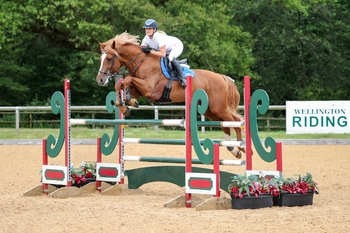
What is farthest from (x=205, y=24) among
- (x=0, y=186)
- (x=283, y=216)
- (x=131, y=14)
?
(x=283, y=216)

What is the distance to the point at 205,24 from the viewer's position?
81.9ft

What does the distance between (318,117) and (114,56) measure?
995 cm

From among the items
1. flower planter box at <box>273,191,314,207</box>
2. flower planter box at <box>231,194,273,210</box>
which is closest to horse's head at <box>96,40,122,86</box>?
flower planter box at <box>231,194,273,210</box>

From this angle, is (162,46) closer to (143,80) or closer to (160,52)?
(160,52)

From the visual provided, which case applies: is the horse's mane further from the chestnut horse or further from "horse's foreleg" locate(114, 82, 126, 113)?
"horse's foreleg" locate(114, 82, 126, 113)

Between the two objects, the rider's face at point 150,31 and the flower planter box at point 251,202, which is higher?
the rider's face at point 150,31

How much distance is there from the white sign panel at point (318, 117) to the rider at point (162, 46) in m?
8.90

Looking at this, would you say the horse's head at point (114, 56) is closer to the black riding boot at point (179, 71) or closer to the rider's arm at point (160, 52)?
the rider's arm at point (160, 52)

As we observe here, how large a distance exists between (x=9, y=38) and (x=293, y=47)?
41.3 ft

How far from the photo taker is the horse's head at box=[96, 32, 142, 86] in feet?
27.9

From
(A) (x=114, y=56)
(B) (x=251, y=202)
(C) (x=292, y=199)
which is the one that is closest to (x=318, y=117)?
(A) (x=114, y=56)

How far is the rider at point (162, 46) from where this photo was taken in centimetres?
874

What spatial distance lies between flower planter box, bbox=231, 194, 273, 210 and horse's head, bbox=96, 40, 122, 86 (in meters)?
2.30

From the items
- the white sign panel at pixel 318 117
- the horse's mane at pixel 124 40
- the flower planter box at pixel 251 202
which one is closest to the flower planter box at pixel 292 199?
the flower planter box at pixel 251 202
